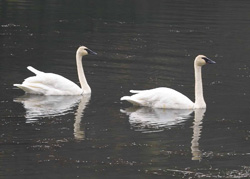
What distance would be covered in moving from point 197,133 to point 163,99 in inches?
95.1

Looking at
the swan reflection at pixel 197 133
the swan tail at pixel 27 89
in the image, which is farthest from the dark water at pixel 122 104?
the swan tail at pixel 27 89

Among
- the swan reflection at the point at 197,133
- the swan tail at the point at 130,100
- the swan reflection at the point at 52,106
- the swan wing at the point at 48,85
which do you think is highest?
the swan wing at the point at 48,85

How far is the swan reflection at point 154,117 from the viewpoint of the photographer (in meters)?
16.5

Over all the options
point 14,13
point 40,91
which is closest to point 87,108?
point 40,91

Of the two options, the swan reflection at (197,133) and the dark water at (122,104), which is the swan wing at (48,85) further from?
the swan reflection at (197,133)

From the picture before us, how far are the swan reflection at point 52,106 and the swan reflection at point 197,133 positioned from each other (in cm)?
204

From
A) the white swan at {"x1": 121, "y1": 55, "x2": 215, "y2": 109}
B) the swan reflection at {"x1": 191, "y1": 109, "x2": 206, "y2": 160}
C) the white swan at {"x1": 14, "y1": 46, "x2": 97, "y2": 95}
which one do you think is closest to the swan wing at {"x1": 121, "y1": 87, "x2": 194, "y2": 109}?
the white swan at {"x1": 121, "y1": 55, "x2": 215, "y2": 109}

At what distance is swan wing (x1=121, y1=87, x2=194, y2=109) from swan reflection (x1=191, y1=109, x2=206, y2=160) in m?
0.33

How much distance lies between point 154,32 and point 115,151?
17.1m

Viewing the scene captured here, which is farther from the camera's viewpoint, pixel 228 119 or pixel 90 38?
pixel 90 38

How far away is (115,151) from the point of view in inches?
564

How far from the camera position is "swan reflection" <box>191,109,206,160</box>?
47.4ft

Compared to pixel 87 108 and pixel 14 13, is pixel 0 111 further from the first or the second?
pixel 14 13

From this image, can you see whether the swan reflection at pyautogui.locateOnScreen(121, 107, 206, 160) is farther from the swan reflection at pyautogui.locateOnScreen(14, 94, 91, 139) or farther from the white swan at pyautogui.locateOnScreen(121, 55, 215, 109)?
the swan reflection at pyautogui.locateOnScreen(14, 94, 91, 139)
